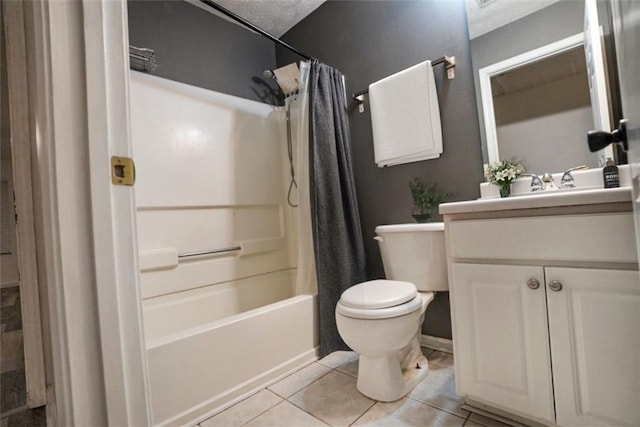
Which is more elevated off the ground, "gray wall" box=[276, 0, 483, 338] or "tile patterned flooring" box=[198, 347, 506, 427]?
"gray wall" box=[276, 0, 483, 338]

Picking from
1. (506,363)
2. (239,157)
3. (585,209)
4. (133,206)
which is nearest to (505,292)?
(506,363)

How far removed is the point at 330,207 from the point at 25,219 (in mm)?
1367

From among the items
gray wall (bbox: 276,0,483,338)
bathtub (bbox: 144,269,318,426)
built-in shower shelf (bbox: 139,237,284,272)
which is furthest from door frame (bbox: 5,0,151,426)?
gray wall (bbox: 276,0,483,338)

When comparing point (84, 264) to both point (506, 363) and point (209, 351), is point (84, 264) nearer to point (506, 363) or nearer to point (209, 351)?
point (209, 351)

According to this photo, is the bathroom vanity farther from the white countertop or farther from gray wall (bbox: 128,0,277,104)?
gray wall (bbox: 128,0,277,104)

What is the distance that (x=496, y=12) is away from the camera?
143cm

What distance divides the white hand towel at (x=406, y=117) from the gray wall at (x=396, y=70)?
71mm

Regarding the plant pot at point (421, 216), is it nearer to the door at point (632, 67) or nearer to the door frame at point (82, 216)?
the door at point (632, 67)

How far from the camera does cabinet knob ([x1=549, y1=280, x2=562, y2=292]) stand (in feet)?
2.79

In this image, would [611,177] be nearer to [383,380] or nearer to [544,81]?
[544,81]

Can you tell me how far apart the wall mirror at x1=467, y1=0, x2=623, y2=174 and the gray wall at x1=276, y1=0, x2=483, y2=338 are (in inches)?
3.6

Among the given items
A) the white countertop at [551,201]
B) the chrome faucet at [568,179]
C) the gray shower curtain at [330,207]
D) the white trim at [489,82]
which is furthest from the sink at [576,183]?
the gray shower curtain at [330,207]

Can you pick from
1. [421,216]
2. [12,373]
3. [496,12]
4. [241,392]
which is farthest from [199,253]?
[496,12]

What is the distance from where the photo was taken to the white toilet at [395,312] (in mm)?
1161
